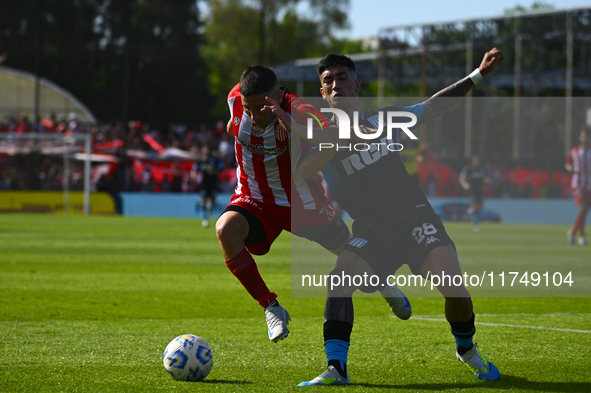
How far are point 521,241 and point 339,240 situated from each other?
12.2 metres

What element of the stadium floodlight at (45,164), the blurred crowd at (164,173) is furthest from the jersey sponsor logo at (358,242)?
the stadium floodlight at (45,164)

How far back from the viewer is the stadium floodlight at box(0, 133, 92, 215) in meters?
26.7

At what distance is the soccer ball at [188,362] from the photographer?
14.1ft

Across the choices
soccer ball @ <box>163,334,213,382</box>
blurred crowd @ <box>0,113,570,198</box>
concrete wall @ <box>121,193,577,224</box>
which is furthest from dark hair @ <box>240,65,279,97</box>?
blurred crowd @ <box>0,113,570,198</box>

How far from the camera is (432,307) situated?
24.8 feet

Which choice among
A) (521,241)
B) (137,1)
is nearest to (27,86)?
(137,1)

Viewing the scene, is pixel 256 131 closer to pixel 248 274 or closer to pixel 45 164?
pixel 248 274

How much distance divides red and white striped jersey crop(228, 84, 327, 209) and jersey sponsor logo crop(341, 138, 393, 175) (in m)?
0.71

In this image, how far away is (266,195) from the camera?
529 cm

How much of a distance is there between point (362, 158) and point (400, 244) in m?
0.61

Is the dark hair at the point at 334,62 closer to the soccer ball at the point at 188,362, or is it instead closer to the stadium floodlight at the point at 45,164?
the soccer ball at the point at 188,362

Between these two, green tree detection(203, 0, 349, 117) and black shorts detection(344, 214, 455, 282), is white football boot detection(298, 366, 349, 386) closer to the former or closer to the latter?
black shorts detection(344, 214, 455, 282)

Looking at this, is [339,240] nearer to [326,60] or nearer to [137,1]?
[326,60]

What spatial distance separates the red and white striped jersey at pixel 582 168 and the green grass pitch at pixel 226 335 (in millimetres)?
7854
